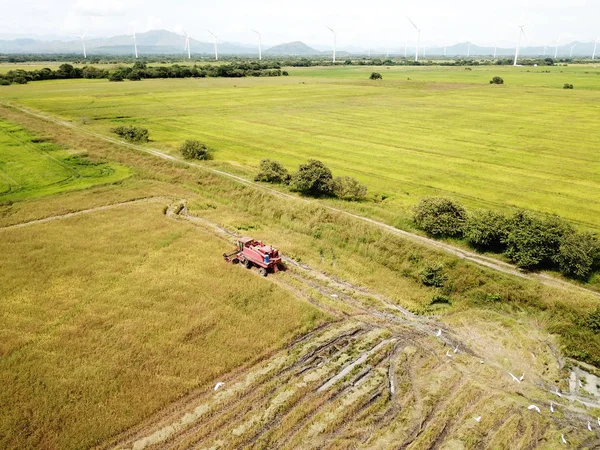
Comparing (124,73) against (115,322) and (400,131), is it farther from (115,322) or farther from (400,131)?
(115,322)

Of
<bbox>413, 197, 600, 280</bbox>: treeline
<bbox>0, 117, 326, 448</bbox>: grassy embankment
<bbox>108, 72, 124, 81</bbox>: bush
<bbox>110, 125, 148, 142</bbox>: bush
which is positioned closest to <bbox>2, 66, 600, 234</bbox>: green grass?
<bbox>110, 125, 148, 142</bbox>: bush

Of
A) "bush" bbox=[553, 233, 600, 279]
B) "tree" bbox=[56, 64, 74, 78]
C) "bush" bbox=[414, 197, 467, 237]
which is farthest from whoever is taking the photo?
"tree" bbox=[56, 64, 74, 78]

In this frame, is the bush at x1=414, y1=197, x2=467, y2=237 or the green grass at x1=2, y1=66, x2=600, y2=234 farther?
the green grass at x1=2, y1=66, x2=600, y2=234

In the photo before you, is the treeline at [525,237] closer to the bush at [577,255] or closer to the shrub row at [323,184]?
the bush at [577,255]

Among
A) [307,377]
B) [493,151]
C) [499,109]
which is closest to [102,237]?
[307,377]

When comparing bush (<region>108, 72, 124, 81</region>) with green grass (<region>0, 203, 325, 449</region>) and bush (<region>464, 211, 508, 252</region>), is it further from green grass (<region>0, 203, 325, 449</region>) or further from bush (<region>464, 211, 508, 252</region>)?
bush (<region>464, 211, 508, 252</region>)

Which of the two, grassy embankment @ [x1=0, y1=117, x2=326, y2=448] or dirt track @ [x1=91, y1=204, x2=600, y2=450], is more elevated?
grassy embankment @ [x1=0, y1=117, x2=326, y2=448]

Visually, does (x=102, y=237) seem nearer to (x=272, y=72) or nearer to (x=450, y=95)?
(x=450, y=95)

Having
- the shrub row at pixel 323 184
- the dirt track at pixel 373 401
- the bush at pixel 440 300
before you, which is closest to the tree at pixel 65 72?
the shrub row at pixel 323 184
